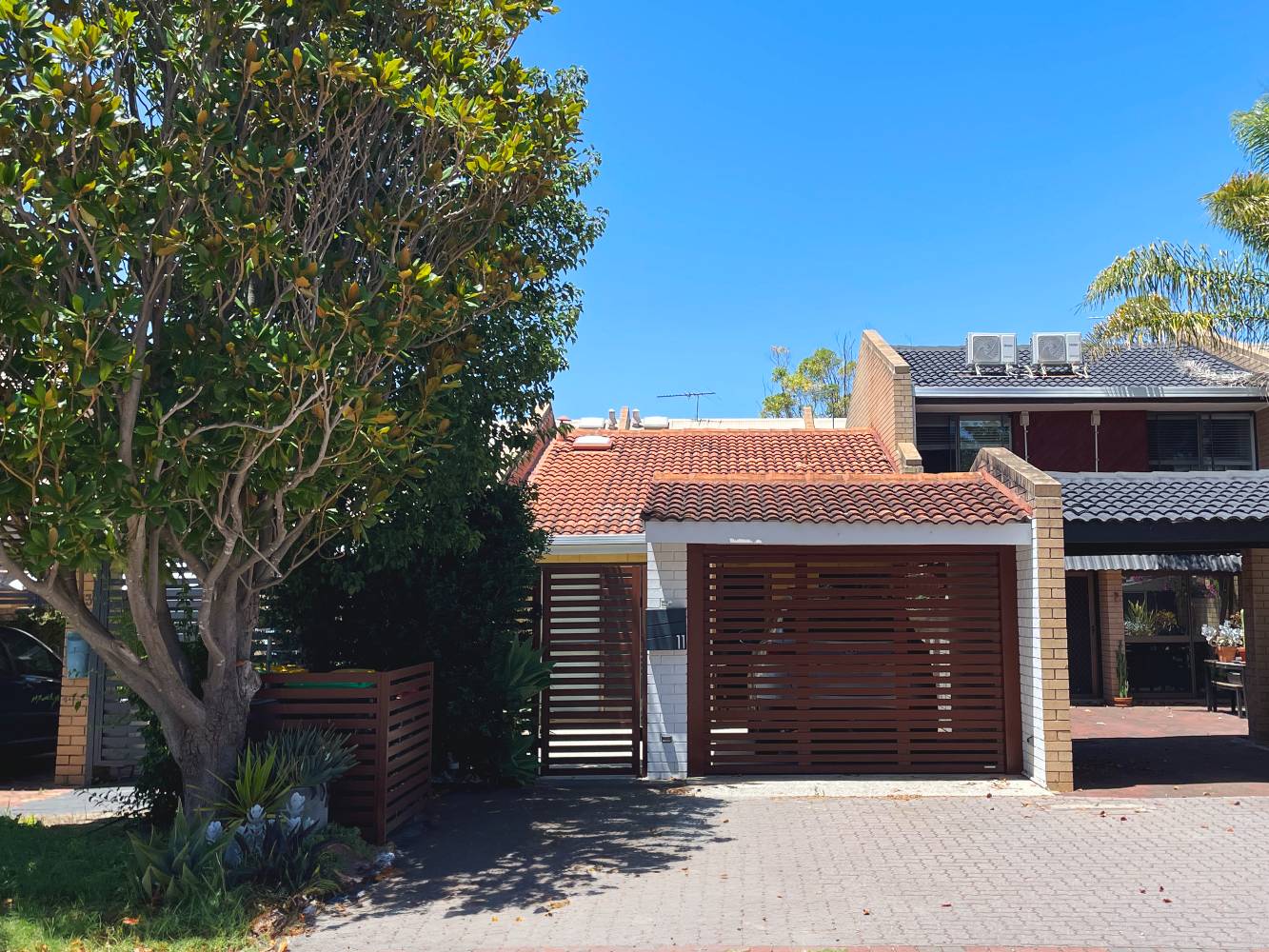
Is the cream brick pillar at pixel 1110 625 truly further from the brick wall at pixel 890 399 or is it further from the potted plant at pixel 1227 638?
the brick wall at pixel 890 399

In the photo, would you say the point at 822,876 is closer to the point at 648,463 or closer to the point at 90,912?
the point at 90,912

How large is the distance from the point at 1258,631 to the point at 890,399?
6982mm

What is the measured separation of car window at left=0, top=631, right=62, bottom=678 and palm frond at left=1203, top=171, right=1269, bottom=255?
17050 millimetres

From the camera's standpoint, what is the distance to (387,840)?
841 cm

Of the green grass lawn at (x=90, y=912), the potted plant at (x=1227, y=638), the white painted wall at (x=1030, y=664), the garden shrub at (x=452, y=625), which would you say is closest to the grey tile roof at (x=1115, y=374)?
the potted plant at (x=1227, y=638)

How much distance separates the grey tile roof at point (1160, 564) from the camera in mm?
20094

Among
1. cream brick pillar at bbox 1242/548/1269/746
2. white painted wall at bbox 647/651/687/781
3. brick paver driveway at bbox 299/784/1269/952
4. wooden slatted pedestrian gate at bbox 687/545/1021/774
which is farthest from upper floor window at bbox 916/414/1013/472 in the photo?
brick paver driveway at bbox 299/784/1269/952

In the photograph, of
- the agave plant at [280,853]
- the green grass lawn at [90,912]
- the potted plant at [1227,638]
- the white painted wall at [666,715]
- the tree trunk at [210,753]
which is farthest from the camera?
the potted plant at [1227,638]

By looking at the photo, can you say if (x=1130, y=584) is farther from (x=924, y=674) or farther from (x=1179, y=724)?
(x=924, y=674)

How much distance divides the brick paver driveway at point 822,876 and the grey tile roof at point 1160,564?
11.0 m

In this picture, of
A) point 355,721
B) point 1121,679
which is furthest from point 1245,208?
point 355,721

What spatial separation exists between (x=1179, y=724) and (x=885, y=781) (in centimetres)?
825

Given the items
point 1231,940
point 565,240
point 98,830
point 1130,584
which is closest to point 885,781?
point 1231,940

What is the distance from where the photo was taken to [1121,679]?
20.3 meters
